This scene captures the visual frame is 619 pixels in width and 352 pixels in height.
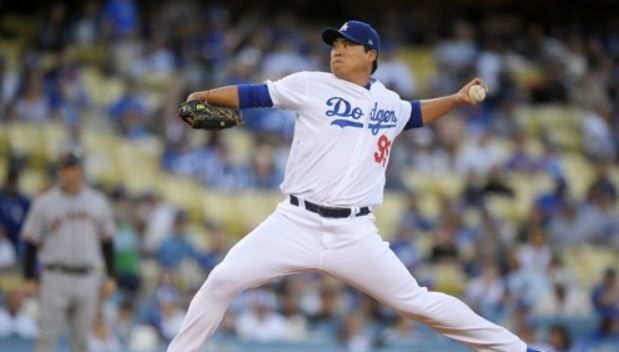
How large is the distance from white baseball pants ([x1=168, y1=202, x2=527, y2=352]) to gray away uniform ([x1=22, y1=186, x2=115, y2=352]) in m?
2.88

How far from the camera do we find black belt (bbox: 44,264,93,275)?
390 inches

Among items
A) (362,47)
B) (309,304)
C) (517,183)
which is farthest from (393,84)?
(362,47)

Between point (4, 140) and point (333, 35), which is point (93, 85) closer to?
point (4, 140)

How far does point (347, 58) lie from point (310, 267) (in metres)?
1.15

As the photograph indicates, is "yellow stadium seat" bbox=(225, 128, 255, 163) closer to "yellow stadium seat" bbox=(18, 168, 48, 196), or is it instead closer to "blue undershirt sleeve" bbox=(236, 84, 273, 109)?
"yellow stadium seat" bbox=(18, 168, 48, 196)

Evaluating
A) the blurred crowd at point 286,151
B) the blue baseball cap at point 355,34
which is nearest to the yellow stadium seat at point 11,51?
the blurred crowd at point 286,151

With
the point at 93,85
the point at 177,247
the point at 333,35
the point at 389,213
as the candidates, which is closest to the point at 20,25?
the point at 93,85

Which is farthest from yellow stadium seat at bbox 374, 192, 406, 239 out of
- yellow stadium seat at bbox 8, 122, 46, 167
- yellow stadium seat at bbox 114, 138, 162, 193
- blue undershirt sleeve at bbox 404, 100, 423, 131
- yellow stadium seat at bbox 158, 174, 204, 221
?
blue undershirt sleeve at bbox 404, 100, 423, 131

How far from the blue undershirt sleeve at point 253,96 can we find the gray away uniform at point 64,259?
10.6 feet

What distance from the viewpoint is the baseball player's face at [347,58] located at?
7312mm

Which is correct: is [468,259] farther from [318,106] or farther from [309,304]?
[318,106]

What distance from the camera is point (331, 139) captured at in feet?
23.6

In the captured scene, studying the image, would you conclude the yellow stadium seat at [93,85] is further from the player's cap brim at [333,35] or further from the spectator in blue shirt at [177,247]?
the player's cap brim at [333,35]

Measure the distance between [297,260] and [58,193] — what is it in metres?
3.38
